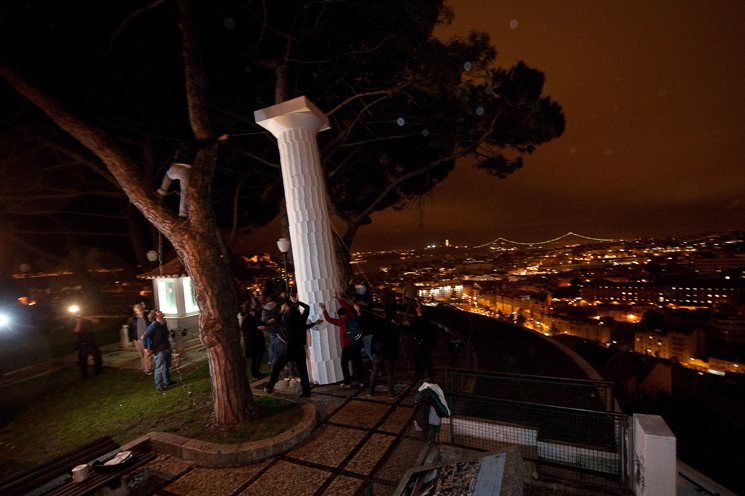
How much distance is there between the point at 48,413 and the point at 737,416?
24.7 metres

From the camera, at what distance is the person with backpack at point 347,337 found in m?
6.24

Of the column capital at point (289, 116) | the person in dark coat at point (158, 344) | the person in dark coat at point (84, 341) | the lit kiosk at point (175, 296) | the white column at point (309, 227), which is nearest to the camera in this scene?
the column capital at point (289, 116)

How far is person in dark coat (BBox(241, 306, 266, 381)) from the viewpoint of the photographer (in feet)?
23.8

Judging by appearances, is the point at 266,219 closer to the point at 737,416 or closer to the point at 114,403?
the point at 114,403

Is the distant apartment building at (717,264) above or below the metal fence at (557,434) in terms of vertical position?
below

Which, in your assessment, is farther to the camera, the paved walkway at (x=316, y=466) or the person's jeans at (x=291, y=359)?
the person's jeans at (x=291, y=359)

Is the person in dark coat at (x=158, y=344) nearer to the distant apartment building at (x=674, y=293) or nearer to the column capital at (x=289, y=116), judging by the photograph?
the column capital at (x=289, y=116)

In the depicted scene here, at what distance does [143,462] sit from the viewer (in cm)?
384

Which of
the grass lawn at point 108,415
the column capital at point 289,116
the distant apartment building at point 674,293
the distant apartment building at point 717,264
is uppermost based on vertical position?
the column capital at point 289,116

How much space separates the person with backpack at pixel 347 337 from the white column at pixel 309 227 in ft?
0.82

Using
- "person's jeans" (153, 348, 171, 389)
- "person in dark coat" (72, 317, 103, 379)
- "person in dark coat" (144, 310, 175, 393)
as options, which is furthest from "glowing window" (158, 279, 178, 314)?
"person in dark coat" (144, 310, 175, 393)

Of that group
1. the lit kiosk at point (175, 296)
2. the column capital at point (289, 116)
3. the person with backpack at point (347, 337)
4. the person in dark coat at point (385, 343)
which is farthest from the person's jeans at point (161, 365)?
the column capital at point (289, 116)

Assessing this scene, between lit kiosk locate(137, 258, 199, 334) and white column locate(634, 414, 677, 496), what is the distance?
1209 cm

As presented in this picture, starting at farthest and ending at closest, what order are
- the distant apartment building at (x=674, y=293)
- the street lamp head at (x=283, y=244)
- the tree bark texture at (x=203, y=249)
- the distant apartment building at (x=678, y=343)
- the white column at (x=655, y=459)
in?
the distant apartment building at (x=674, y=293) < the distant apartment building at (x=678, y=343) < the street lamp head at (x=283, y=244) < the tree bark texture at (x=203, y=249) < the white column at (x=655, y=459)
